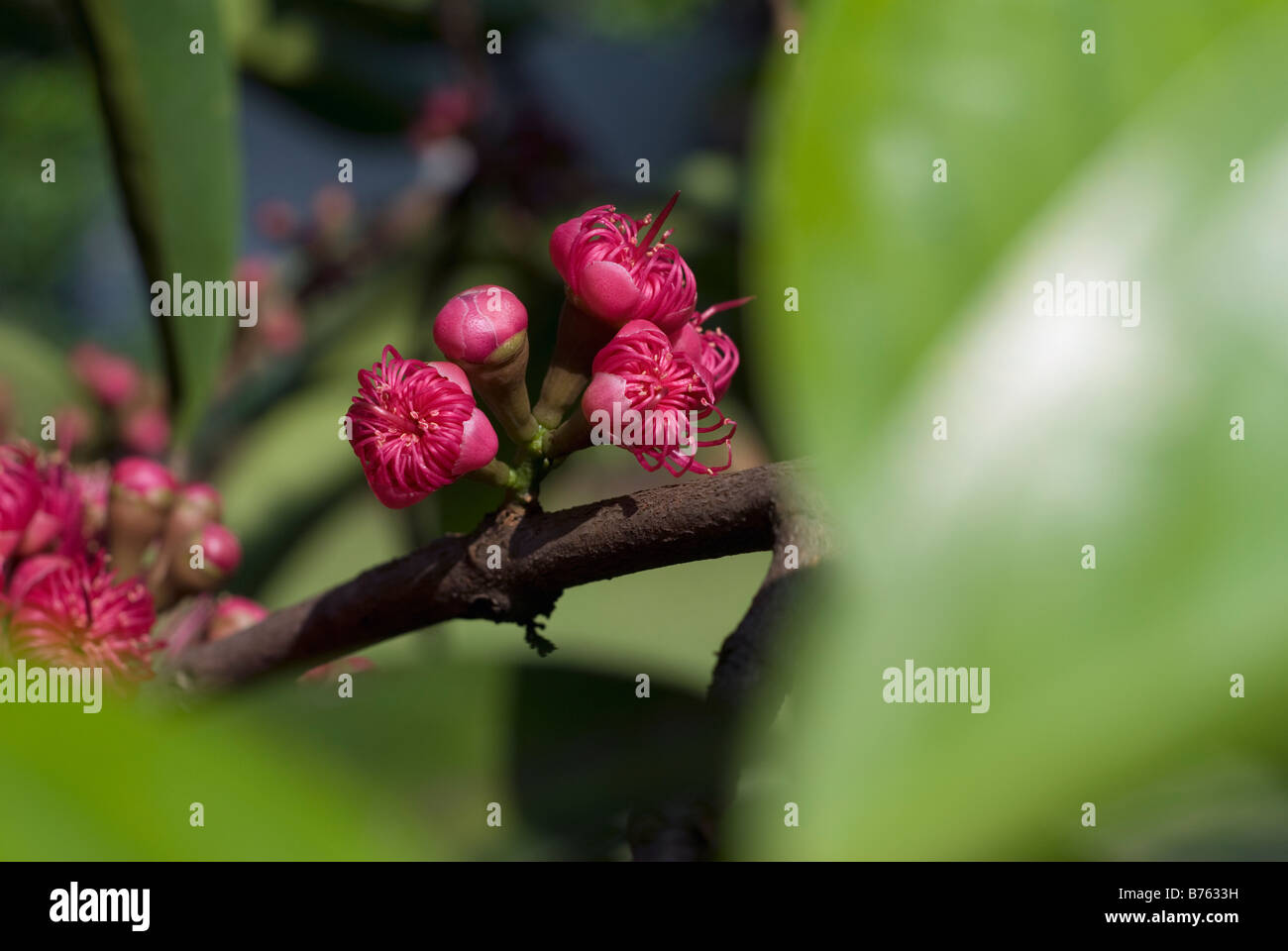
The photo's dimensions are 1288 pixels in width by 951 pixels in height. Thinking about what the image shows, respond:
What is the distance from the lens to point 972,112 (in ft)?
1.33

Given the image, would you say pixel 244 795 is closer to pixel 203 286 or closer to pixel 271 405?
pixel 203 286

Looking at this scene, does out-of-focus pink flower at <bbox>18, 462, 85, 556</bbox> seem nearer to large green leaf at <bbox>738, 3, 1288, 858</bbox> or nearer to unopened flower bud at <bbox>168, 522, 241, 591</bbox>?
unopened flower bud at <bbox>168, 522, 241, 591</bbox>

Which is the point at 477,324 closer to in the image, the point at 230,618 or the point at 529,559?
the point at 529,559

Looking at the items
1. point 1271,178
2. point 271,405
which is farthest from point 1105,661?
point 271,405

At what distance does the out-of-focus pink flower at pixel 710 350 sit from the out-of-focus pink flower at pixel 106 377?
1879mm

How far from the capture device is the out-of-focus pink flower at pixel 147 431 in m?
2.20

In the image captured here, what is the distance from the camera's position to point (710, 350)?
82 centimetres

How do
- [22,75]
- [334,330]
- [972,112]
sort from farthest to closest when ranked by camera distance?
[22,75]
[334,330]
[972,112]

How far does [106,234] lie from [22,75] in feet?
11.4

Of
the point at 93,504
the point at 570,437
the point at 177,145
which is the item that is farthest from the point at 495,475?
the point at 177,145

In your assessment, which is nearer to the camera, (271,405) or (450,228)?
(271,405)

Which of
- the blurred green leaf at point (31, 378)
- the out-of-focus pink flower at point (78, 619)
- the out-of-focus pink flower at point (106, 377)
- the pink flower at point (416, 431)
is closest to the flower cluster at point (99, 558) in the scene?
the out-of-focus pink flower at point (78, 619)

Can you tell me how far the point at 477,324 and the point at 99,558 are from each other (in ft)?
1.76

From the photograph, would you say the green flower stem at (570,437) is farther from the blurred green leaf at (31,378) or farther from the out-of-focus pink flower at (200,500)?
the blurred green leaf at (31,378)
